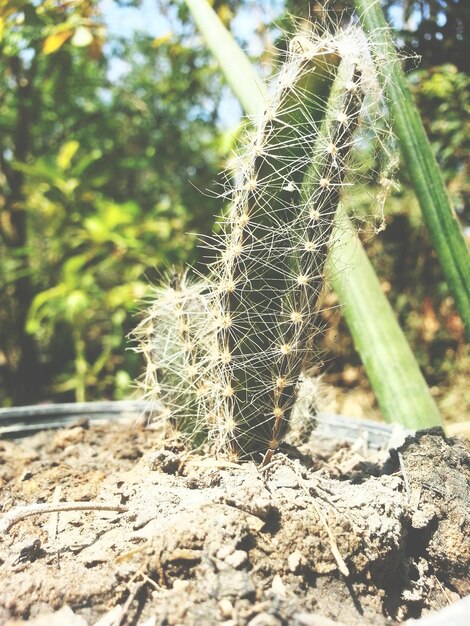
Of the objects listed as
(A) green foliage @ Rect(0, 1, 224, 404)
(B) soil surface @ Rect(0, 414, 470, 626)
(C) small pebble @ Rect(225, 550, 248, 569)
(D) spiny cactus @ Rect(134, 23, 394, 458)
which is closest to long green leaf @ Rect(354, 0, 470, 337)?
(D) spiny cactus @ Rect(134, 23, 394, 458)

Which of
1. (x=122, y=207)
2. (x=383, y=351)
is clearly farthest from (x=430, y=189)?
(x=122, y=207)

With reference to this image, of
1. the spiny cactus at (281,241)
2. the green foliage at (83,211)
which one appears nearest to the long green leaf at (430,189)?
the spiny cactus at (281,241)

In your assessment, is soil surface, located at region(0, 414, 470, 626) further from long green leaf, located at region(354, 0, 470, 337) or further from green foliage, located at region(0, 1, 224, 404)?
green foliage, located at region(0, 1, 224, 404)

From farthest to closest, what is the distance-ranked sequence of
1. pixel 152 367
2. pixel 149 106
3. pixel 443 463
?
pixel 149 106 < pixel 152 367 < pixel 443 463

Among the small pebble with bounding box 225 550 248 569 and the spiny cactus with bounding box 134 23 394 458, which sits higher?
the spiny cactus with bounding box 134 23 394 458

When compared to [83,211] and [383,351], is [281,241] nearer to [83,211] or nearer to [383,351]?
[383,351]

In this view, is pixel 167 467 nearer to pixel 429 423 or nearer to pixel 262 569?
pixel 262 569

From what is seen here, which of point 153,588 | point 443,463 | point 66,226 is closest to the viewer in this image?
point 153,588

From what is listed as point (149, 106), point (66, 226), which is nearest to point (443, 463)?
point (66, 226)
